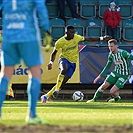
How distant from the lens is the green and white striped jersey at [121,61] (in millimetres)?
17656

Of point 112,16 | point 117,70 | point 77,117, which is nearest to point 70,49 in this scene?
point 117,70

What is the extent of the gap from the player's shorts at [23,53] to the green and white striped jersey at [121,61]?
900cm

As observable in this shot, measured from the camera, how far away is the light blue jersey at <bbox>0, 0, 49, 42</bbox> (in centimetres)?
871

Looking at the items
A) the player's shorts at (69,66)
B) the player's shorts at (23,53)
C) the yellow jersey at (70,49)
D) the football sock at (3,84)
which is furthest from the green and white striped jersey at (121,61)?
the player's shorts at (23,53)

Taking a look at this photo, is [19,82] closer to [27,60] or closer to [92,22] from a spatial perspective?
[92,22]

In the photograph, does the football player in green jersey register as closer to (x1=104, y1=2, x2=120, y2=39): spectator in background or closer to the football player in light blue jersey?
(x1=104, y1=2, x2=120, y2=39): spectator in background

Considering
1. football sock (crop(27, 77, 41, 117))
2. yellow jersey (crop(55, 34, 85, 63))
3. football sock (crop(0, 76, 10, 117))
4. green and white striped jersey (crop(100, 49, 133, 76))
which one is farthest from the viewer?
yellow jersey (crop(55, 34, 85, 63))

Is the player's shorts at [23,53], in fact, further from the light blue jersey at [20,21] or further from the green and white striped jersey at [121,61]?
the green and white striped jersey at [121,61]

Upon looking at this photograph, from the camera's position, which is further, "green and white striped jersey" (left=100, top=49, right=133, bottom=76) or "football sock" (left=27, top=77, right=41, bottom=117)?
"green and white striped jersey" (left=100, top=49, right=133, bottom=76)

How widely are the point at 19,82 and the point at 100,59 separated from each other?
2.80 metres

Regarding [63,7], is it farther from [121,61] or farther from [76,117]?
[76,117]

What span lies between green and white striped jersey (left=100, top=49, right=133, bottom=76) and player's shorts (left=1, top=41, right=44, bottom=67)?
900cm

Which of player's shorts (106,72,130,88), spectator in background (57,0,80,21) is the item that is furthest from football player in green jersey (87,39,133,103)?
spectator in background (57,0,80,21)

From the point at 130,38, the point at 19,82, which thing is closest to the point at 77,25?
the point at 130,38
